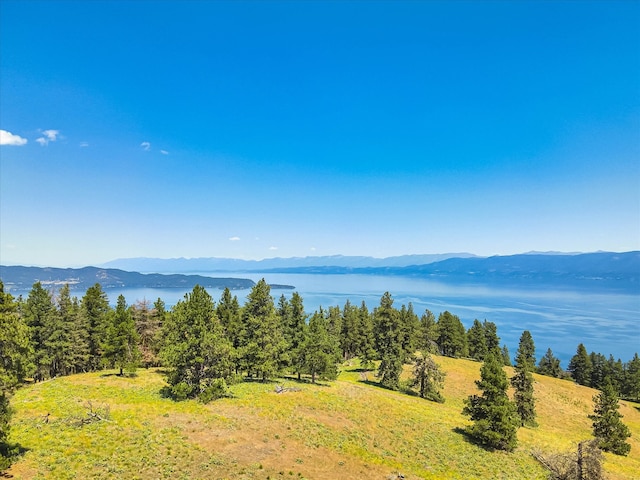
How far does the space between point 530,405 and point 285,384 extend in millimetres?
33187

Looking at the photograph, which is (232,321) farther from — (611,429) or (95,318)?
(611,429)

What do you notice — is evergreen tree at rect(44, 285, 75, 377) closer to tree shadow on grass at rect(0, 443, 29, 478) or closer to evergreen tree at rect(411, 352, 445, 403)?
tree shadow on grass at rect(0, 443, 29, 478)

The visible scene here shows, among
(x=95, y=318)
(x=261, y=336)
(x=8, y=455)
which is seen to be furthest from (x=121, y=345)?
(x=8, y=455)

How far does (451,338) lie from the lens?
9725 centimetres

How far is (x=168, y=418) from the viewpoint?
29406mm

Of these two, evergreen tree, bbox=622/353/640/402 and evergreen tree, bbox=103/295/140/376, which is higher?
evergreen tree, bbox=103/295/140/376

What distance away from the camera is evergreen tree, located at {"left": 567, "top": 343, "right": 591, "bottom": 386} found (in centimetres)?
9731

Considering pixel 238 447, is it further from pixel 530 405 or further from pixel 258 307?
pixel 530 405

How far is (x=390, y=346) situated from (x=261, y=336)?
974 inches

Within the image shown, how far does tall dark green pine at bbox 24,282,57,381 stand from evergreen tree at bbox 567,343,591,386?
406ft

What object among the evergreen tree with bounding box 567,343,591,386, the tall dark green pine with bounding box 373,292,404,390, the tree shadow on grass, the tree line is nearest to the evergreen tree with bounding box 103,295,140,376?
the tree line

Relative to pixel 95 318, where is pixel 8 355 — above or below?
above

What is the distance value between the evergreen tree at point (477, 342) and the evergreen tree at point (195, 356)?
88.6 metres

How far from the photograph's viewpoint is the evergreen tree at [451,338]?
97.2 metres
